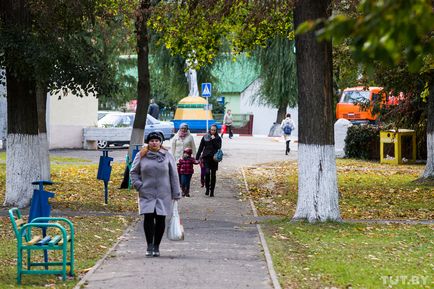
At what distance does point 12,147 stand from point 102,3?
3.72 m

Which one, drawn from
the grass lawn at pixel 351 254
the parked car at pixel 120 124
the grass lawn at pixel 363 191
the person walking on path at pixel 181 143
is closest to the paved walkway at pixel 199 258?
the grass lawn at pixel 351 254

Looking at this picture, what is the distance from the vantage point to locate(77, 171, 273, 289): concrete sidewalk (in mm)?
9688

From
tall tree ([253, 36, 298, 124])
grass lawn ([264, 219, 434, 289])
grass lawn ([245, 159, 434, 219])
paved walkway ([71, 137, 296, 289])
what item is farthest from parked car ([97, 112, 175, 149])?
grass lawn ([264, 219, 434, 289])

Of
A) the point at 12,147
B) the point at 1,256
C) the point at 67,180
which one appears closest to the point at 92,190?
the point at 67,180

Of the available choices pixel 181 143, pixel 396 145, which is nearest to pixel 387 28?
pixel 181 143

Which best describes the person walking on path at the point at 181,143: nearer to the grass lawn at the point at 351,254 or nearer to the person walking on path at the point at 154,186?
the grass lawn at the point at 351,254

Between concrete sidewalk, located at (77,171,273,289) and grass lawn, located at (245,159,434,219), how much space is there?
2.54 metres

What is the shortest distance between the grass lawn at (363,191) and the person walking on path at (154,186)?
582 cm

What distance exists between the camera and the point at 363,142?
3550cm

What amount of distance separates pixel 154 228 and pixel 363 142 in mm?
24716

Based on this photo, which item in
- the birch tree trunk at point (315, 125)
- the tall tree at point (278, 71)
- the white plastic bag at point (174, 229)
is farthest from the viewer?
the tall tree at point (278, 71)

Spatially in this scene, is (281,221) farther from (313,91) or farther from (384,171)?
(384,171)

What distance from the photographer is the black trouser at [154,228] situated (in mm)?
11508

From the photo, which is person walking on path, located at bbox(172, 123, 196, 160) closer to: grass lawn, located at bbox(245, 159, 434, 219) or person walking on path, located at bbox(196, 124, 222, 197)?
person walking on path, located at bbox(196, 124, 222, 197)
